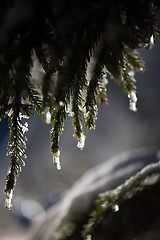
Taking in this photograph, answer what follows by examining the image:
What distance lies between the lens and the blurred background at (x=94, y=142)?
8.77 meters

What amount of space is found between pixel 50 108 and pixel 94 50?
1.24 ft

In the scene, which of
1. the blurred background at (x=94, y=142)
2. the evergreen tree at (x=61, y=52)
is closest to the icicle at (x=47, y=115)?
the evergreen tree at (x=61, y=52)

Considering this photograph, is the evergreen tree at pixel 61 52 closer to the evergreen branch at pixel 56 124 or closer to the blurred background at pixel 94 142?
the evergreen branch at pixel 56 124

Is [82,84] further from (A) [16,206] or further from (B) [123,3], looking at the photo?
(A) [16,206]

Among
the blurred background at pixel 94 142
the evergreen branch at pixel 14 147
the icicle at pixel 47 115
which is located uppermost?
the blurred background at pixel 94 142

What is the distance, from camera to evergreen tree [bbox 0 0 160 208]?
5.38 ft

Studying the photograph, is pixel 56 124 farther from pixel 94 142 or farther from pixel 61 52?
pixel 94 142

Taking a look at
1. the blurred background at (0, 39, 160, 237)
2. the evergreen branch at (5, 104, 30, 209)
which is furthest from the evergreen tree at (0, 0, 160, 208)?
the blurred background at (0, 39, 160, 237)

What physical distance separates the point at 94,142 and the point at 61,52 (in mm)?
7589

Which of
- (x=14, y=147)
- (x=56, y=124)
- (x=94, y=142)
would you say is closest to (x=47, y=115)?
(x=56, y=124)

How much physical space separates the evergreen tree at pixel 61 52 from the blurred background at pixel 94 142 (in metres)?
6.75

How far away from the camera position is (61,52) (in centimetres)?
174

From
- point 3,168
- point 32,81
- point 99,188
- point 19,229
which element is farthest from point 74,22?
point 3,168

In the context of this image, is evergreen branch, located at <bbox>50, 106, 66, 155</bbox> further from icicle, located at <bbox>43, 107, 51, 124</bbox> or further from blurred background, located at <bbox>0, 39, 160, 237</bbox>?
blurred background, located at <bbox>0, 39, 160, 237</bbox>
